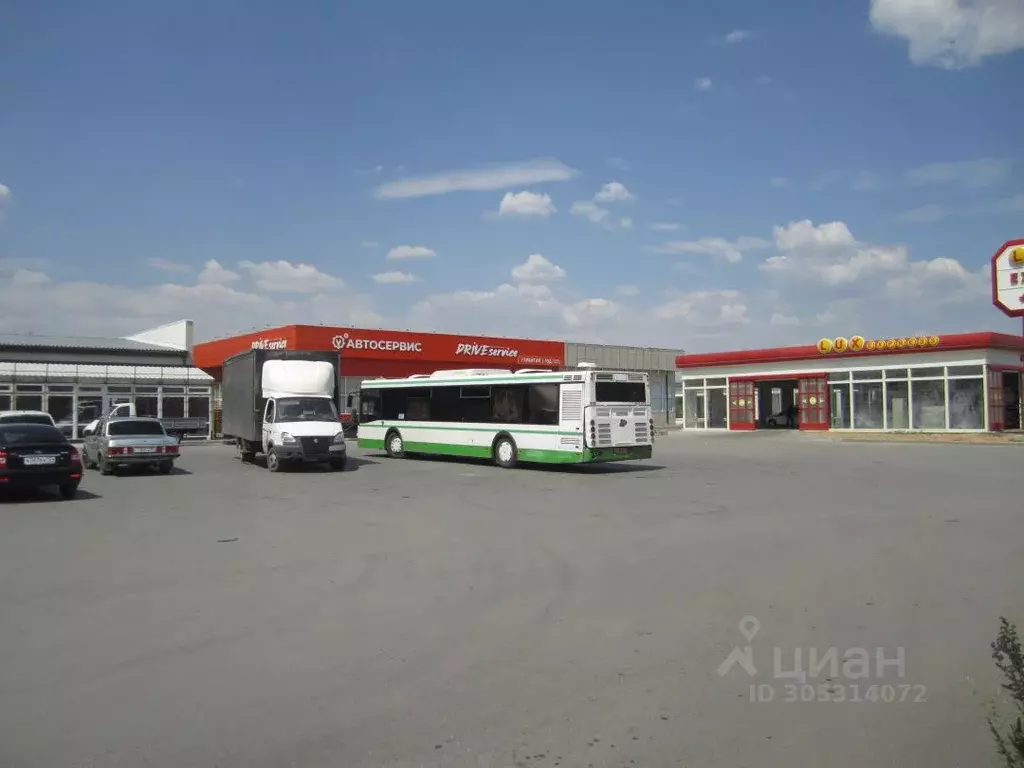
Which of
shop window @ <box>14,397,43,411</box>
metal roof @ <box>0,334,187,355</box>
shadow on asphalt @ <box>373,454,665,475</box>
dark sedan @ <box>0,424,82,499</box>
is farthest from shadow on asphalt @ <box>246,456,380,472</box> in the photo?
metal roof @ <box>0,334,187,355</box>

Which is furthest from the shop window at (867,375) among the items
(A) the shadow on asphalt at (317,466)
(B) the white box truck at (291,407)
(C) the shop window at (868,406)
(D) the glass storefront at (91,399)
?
(D) the glass storefront at (91,399)

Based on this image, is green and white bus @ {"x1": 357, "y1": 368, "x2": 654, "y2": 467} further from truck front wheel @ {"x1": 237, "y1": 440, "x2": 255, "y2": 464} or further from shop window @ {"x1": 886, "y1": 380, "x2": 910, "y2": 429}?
shop window @ {"x1": 886, "y1": 380, "x2": 910, "y2": 429}

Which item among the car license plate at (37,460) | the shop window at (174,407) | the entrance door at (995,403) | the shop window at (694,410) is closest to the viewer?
the car license plate at (37,460)

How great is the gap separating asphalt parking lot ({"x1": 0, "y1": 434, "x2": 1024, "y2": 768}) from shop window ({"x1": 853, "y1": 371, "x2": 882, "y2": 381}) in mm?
27437

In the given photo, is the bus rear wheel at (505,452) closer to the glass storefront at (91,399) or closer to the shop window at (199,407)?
the glass storefront at (91,399)

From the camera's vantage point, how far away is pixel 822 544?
10.1m

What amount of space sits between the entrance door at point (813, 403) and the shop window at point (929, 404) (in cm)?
426

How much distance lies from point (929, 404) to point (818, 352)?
578 cm

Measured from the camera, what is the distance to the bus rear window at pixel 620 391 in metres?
20.8

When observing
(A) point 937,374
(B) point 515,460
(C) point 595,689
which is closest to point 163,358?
(B) point 515,460

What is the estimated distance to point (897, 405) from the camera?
38812 mm

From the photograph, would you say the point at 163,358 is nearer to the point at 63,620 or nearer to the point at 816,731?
the point at 63,620

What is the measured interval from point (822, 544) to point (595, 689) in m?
6.00

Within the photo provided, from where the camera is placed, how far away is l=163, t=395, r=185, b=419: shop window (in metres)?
42.3
